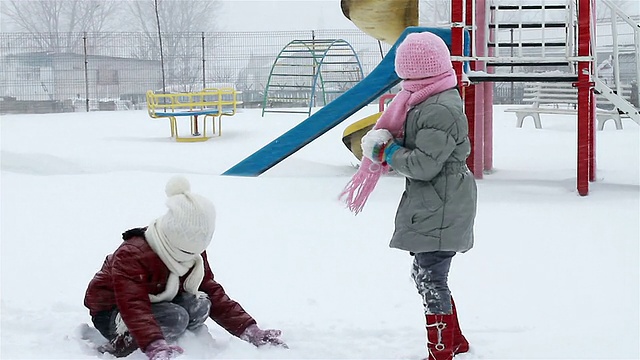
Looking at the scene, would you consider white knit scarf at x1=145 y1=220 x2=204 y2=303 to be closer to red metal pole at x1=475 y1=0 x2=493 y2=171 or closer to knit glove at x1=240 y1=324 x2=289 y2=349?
knit glove at x1=240 y1=324 x2=289 y2=349

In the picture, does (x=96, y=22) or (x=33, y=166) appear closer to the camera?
(x=33, y=166)

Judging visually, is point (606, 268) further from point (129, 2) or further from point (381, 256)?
point (129, 2)

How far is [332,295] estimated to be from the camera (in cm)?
414

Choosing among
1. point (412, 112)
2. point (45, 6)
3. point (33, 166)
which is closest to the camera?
point (412, 112)

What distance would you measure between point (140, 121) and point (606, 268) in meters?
11.0

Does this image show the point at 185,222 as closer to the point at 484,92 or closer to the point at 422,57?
the point at 422,57

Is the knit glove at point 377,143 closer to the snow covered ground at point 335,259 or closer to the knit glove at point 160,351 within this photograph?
the snow covered ground at point 335,259

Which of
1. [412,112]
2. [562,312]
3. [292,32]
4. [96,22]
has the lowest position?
[562,312]

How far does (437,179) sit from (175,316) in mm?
1066

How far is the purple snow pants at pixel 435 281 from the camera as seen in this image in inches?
122

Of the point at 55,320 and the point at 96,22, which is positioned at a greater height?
the point at 96,22

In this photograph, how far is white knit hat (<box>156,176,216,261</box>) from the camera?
3.09 metres

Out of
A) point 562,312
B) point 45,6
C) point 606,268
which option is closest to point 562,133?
point 606,268

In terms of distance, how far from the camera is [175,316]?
3.20 metres
